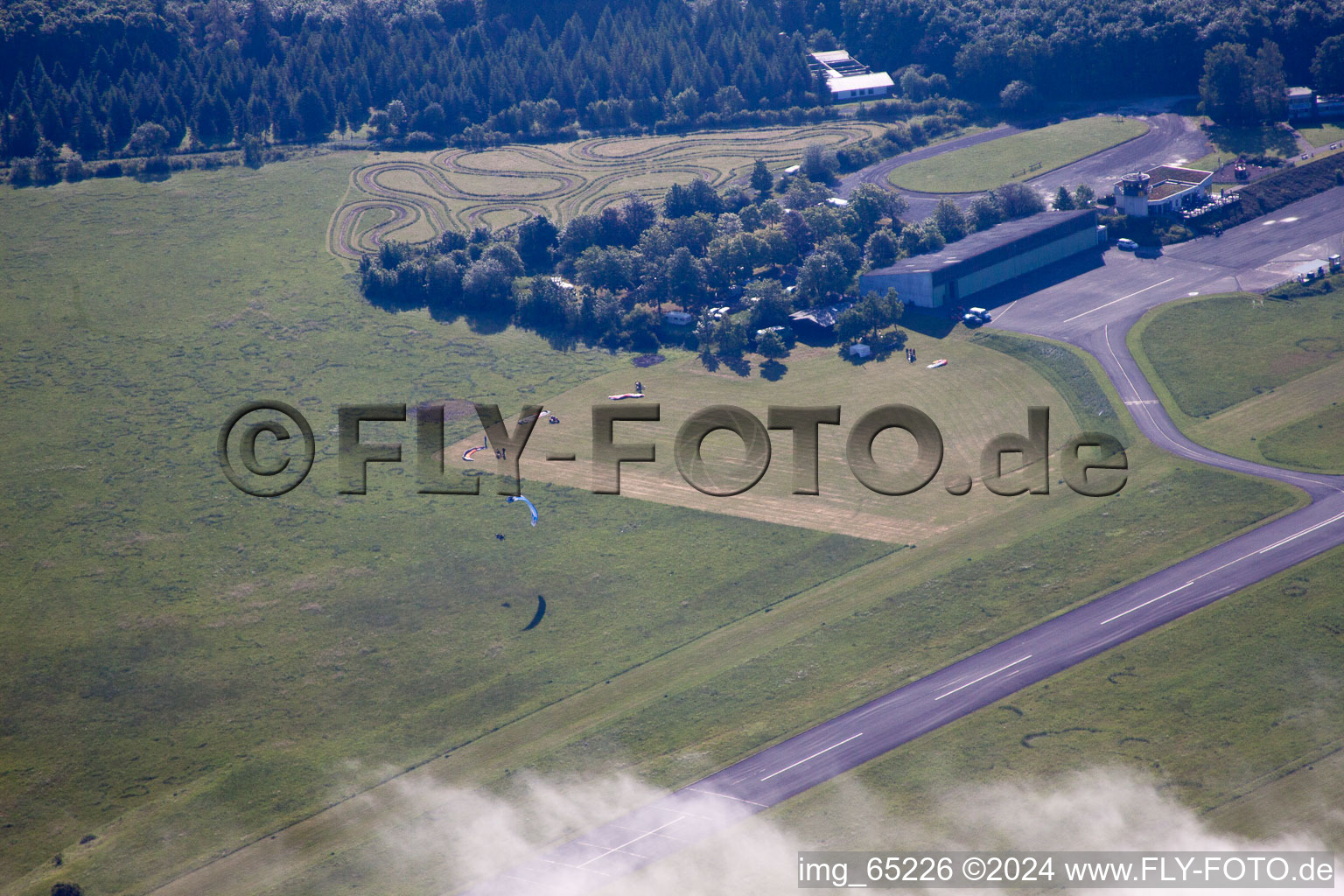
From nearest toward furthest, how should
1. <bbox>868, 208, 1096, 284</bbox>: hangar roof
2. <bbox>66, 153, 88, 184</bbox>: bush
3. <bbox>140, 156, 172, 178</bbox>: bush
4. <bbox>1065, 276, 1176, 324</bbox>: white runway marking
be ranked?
<bbox>1065, 276, 1176, 324</bbox>: white runway marking → <bbox>868, 208, 1096, 284</bbox>: hangar roof → <bbox>66, 153, 88, 184</bbox>: bush → <bbox>140, 156, 172, 178</bbox>: bush

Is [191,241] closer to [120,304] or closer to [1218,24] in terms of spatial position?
[120,304]

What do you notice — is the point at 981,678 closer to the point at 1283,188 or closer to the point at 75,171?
the point at 1283,188

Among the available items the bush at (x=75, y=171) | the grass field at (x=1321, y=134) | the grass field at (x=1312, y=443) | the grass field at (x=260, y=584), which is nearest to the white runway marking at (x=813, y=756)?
the grass field at (x=260, y=584)

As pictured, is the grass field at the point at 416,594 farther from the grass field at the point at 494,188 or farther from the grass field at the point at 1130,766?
the grass field at the point at 494,188

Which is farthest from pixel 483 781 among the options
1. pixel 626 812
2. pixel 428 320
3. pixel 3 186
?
pixel 3 186

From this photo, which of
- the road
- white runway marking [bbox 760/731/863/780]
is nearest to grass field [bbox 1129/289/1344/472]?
the road

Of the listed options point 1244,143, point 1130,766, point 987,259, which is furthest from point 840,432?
point 1244,143

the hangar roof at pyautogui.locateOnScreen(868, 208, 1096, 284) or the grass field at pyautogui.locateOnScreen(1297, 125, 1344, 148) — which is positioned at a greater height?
the grass field at pyautogui.locateOnScreen(1297, 125, 1344, 148)

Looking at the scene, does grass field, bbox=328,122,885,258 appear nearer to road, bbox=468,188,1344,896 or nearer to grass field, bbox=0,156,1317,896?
grass field, bbox=0,156,1317,896
